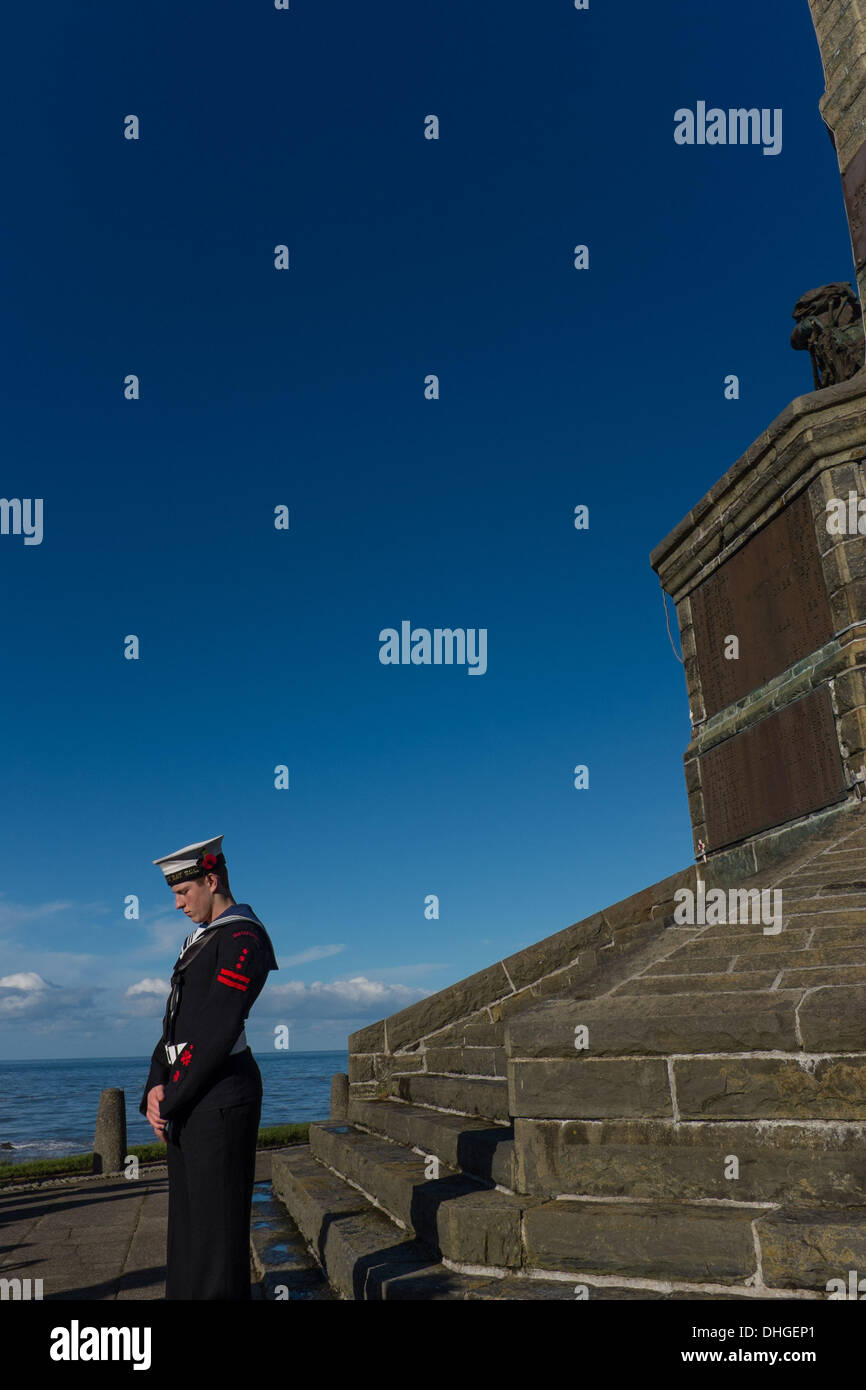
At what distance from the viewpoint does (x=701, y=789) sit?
9.51 meters

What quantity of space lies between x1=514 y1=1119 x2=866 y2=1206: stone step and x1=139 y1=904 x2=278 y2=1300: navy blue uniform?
1.39m

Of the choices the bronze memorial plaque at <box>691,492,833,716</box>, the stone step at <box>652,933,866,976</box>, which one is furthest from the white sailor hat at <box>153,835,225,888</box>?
the bronze memorial plaque at <box>691,492,833,716</box>

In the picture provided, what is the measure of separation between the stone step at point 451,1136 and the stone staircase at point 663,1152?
0.08 ft

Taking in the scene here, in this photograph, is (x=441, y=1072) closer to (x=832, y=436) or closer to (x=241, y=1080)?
(x=241, y=1080)

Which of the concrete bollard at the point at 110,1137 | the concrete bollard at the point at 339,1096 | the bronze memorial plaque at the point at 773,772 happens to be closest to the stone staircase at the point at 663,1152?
the bronze memorial plaque at the point at 773,772

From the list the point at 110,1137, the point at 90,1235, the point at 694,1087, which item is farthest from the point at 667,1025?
the point at 110,1137

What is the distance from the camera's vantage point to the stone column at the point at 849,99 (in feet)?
28.8

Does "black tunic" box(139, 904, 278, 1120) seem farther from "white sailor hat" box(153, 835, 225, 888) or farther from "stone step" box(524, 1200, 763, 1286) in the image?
"stone step" box(524, 1200, 763, 1286)

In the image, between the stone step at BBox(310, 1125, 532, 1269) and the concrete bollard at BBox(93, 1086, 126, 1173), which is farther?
the concrete bollard at BBox(93, 1086, 126, 1173)

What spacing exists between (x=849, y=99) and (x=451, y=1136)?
33.8ft

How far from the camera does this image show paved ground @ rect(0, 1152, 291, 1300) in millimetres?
5539
